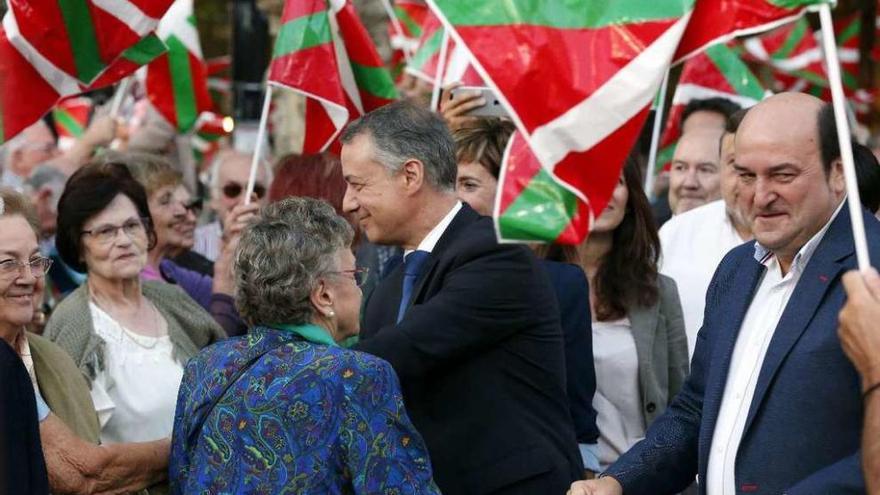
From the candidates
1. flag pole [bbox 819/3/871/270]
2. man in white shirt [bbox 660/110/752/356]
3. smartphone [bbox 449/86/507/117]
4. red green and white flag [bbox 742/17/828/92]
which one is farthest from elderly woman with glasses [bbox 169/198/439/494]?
red green and white flag [bbox 742/17/828/92]

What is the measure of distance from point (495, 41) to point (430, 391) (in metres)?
1.27

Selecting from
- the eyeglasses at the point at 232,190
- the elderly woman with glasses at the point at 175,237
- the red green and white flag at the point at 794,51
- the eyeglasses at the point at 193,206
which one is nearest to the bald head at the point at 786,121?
the elderly woman with glasses at the point at 175,237

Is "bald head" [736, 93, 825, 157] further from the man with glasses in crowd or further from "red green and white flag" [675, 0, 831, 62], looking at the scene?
the man with glasses in crowd

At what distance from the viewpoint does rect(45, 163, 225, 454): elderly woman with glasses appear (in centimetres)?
571

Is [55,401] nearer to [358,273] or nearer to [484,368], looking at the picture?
[358,273]

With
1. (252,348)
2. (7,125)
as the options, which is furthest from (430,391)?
(7,125)

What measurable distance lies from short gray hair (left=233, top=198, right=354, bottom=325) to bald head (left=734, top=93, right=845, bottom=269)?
1243 mm

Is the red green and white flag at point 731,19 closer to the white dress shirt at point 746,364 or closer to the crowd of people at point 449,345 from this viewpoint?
the crowd of people at point 449,345

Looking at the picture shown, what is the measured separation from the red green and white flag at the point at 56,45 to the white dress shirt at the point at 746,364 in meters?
2.98

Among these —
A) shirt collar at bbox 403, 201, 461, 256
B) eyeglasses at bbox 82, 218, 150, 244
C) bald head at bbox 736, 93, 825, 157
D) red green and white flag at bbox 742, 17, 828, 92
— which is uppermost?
red green and white flag at bbox 742, 17, 828, 92

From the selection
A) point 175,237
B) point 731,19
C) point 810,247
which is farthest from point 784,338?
point 175,237

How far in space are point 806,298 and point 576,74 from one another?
2.79 ft

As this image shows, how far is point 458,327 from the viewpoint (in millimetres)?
4848

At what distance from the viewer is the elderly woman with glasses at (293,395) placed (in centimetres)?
431
